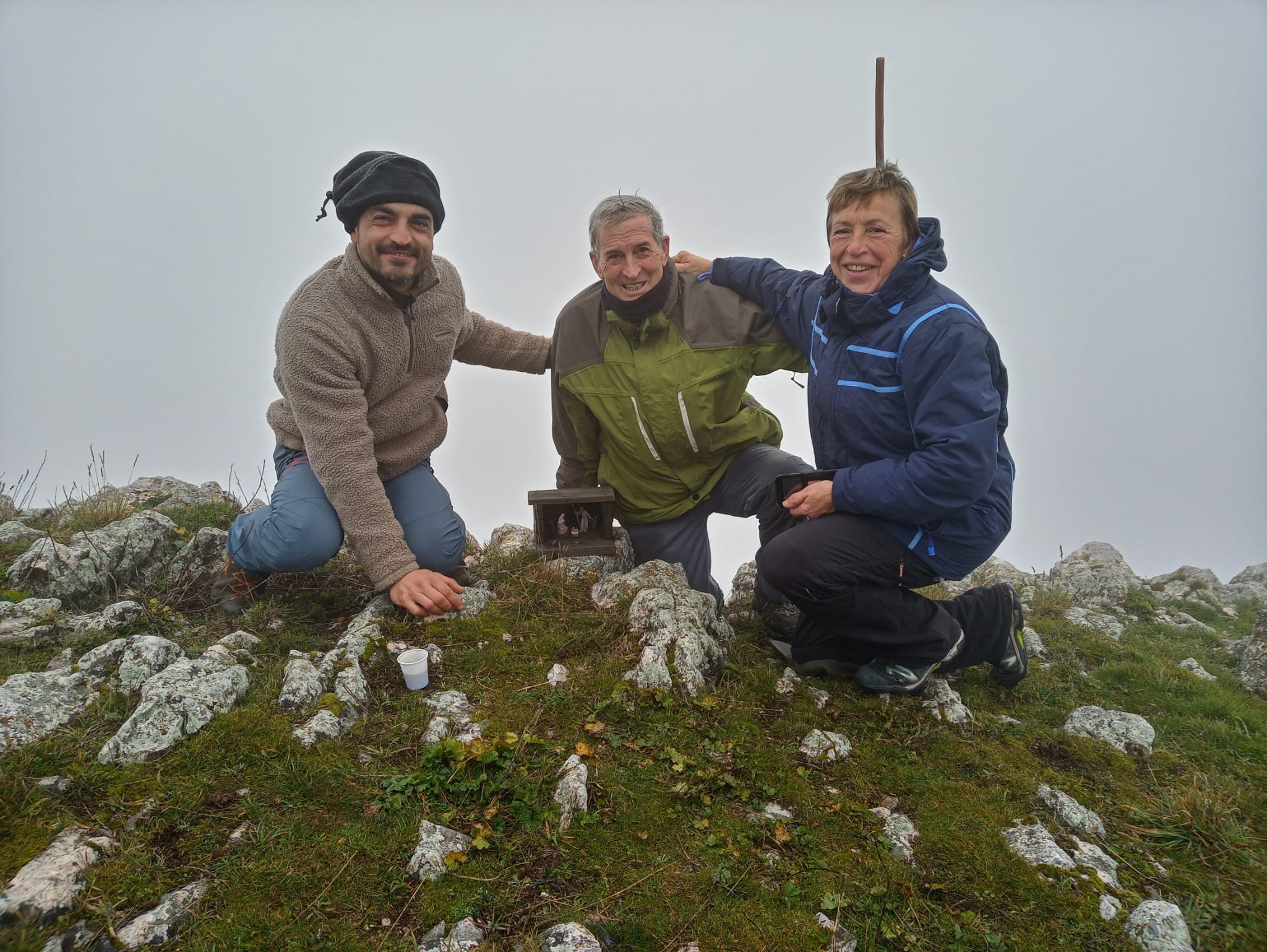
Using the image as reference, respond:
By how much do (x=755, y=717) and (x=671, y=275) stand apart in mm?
3588

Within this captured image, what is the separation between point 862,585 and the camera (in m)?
4.59

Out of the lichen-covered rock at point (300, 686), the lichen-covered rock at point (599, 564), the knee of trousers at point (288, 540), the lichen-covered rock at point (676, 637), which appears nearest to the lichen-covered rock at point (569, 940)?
the lichen-covered rock at point (676, 637)

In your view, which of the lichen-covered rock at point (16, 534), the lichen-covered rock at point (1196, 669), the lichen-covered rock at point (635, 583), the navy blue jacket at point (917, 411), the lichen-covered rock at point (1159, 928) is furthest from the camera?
the lichen-covered rock at point (16, 534)

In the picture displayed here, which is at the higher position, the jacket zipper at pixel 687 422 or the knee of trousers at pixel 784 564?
the jacket zipper at pixel 687 422

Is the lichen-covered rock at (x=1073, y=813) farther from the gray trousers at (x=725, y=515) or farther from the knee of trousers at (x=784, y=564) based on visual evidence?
the gray trousers at (x=725, y=515)

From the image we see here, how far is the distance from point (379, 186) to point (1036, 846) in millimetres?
5552

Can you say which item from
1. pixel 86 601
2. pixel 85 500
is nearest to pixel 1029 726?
pixel 86 601

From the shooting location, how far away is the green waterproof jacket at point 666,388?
594cm

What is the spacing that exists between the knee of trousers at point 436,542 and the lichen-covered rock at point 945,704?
146 inches

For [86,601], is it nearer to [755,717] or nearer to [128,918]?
[128,918]

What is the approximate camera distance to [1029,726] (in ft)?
15.2

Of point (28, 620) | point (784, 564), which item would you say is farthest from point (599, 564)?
point (28, 620)

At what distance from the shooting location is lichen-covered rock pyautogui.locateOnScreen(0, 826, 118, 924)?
8.75 ft

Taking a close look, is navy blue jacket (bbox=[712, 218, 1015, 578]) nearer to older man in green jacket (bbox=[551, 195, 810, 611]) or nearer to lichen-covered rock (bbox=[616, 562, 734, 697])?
older man in green jacket (bbox=[551, 195, 810, 611])
